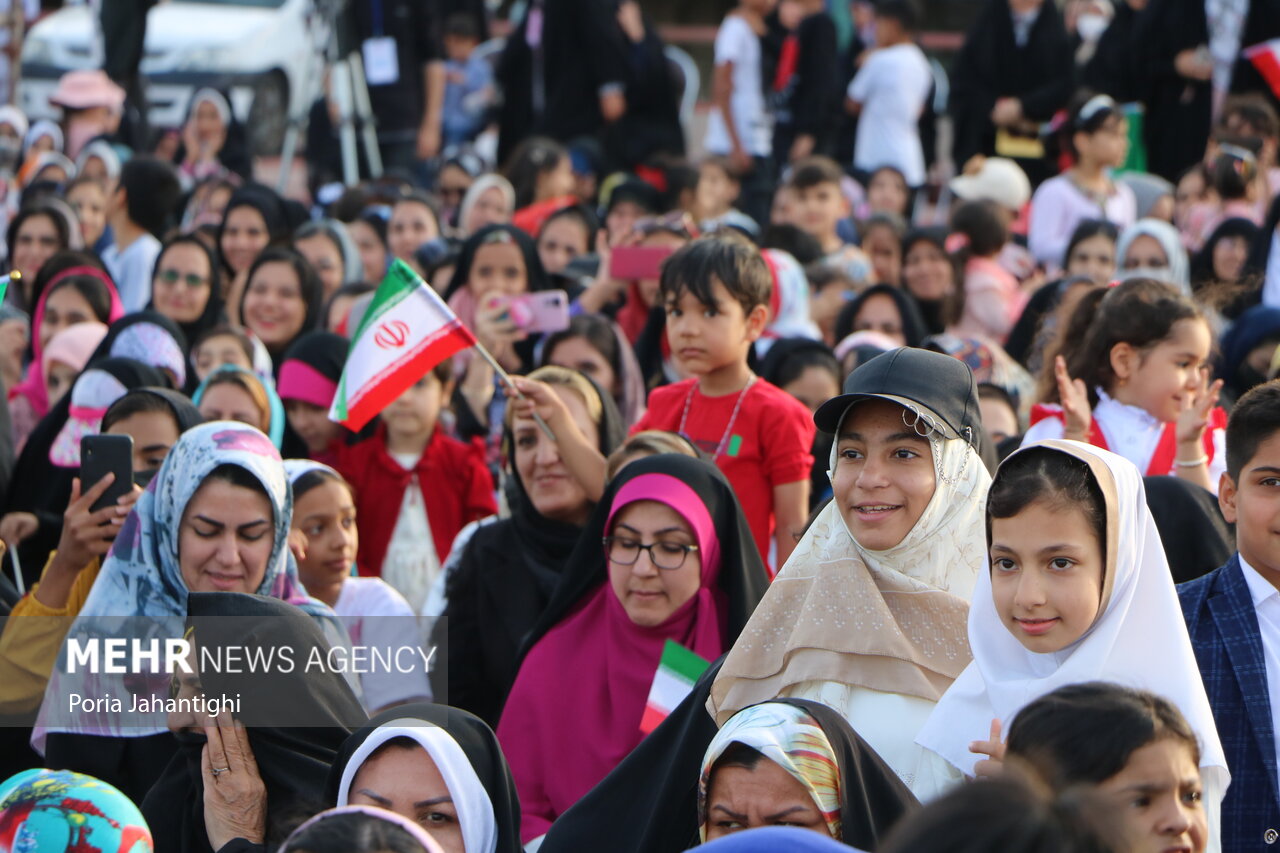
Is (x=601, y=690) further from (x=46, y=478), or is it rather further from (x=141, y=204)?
(x=141, y=204)

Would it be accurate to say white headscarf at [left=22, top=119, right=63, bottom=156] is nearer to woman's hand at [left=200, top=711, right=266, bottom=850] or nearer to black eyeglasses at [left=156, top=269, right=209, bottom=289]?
black eyeglasses at [left=156, top=269, right=209, bottom=289]

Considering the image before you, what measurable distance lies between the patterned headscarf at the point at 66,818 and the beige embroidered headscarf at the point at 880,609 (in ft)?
3.67

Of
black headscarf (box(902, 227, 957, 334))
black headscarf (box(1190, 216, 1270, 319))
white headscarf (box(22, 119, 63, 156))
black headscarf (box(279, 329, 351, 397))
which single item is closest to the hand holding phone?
black headscarf (box(279, 329, 351, 397))

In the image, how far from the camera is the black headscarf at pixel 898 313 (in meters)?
7.05

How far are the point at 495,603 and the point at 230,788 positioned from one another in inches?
64.7

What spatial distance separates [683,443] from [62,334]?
2872 millimetres

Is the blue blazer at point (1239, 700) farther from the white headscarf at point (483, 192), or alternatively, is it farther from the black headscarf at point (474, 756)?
the white headscarf at point (483, 192)

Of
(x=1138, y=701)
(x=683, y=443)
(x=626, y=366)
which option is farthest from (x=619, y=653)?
(x=626, y=366)

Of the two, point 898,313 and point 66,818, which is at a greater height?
point 898,313

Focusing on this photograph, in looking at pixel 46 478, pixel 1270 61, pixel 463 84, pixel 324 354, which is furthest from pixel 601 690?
pixel 463 84

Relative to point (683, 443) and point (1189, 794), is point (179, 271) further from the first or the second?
point (1189, 794)

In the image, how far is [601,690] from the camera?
13.4ft

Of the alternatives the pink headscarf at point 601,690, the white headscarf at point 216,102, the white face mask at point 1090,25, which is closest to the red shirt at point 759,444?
the pink headscarf at point 601,690

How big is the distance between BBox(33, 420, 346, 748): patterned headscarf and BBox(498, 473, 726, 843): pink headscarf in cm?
51
